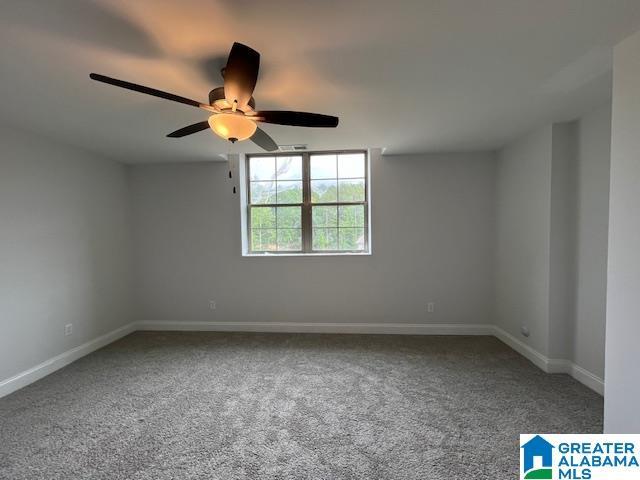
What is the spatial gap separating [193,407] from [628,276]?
2.88m

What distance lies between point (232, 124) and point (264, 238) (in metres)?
2.43

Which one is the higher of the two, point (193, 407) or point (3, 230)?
point (3, 230)

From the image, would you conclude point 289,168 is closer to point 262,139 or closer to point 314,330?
point 262,139

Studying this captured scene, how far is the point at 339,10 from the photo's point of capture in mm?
1178

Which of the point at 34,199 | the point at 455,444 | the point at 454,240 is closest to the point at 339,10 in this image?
the point at 455,444

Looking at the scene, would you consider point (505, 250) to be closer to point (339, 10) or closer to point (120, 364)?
point (339, 10)

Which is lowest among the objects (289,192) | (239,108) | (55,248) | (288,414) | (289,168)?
(288,414)

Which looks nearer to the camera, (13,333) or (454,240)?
(13,333)

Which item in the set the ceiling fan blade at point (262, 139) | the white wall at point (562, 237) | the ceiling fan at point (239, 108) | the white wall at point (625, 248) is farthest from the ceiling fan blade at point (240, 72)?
the white wall at point (562, 237)

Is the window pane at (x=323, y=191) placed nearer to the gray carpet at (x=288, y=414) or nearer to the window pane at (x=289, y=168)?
the window pane at (x=289, y=168)

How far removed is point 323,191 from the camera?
149 inches

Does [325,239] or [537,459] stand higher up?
[325,239]

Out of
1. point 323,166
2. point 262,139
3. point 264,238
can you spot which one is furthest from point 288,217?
point 262,139

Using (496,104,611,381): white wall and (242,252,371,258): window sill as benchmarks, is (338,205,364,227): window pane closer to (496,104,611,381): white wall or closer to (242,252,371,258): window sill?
(242,252,371,258): window sill
